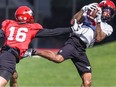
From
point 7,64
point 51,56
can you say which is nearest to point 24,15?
point 7,64

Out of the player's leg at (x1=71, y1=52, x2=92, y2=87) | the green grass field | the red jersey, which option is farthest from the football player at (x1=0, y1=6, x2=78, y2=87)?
the green grass field

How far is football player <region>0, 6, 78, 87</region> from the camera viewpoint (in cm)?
1036

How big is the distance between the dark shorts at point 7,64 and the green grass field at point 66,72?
535cm

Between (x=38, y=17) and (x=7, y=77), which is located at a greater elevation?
(x=7, y=77)

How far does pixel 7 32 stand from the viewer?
10578 mm

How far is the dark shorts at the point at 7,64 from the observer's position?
10281 mm

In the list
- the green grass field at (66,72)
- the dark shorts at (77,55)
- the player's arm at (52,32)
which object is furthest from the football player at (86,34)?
the green grass field at (66,72)

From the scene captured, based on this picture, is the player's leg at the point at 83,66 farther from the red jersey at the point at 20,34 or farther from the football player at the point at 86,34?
the red jersey at the point at 20,34

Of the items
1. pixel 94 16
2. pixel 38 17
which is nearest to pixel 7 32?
pixel 94 16

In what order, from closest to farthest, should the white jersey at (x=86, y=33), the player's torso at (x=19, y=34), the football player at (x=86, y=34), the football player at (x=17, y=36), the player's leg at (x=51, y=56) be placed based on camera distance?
the football player at (x=17, y=36) < the player's torso at (x=19, y=34) < the player's leg at (x=51, y=56) < the football player at (x=86, y=34) < the white jersey at (x=86, y=33)

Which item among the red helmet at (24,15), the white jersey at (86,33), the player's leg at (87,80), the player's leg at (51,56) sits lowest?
the player's leg at (87,80)

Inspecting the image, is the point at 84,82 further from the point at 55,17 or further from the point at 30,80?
the point at 55,17

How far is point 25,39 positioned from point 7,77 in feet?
2.32

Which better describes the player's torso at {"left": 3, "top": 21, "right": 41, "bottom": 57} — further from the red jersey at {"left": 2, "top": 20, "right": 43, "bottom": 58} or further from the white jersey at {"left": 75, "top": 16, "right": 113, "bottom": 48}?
the white jersey at {"left": 75, "top": 16, "right": 113, "bottom": 48}
